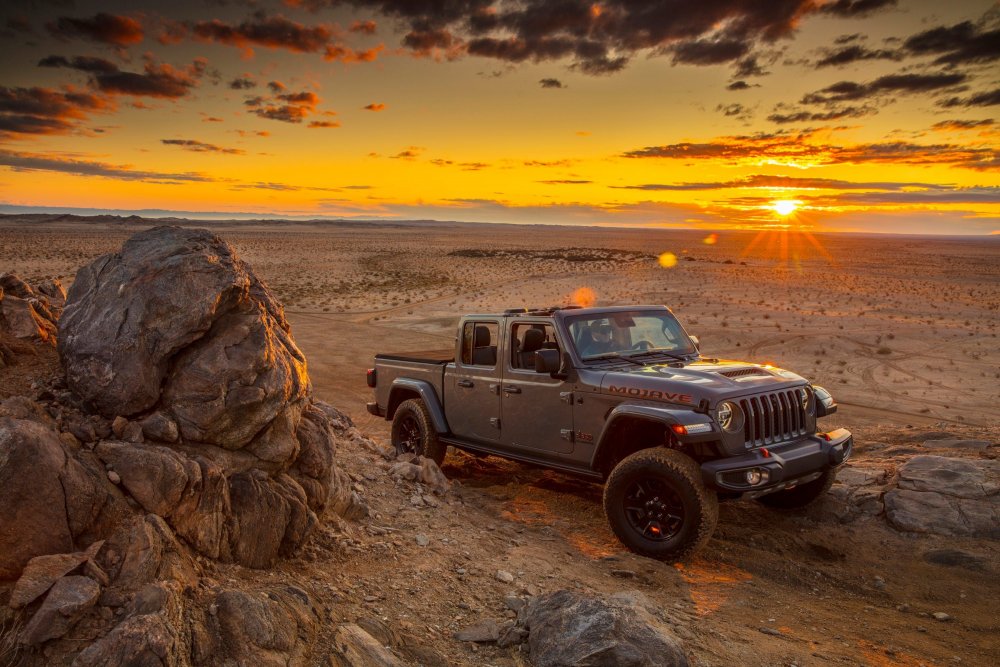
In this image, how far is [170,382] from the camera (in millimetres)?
5152

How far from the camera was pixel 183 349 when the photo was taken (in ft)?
17.3

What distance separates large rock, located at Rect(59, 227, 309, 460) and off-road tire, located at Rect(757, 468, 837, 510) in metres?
5.09

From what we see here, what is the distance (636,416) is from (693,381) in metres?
0.60

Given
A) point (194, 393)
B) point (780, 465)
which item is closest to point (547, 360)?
point (780, 465)

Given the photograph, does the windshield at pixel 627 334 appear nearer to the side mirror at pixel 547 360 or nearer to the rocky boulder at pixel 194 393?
the side mirror at pixel 547 360

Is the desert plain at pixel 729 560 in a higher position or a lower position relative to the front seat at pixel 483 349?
lower

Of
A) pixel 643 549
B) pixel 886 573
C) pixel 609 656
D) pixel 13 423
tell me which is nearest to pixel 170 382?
pixel 13 423

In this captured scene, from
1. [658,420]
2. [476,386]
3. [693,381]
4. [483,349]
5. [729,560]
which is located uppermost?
[693,381]

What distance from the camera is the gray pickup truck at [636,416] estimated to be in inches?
238

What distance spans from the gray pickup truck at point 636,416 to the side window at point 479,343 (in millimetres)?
14

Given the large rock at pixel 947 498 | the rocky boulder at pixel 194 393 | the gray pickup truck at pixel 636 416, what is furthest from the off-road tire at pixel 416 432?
the large rock at pixel 947 498

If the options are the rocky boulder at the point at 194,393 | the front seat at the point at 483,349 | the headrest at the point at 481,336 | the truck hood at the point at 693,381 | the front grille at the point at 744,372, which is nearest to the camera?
the rocky boulder at the point at 194,393

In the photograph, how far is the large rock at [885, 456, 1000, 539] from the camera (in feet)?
22.3

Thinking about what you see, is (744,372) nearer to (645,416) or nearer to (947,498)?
(645,416)
